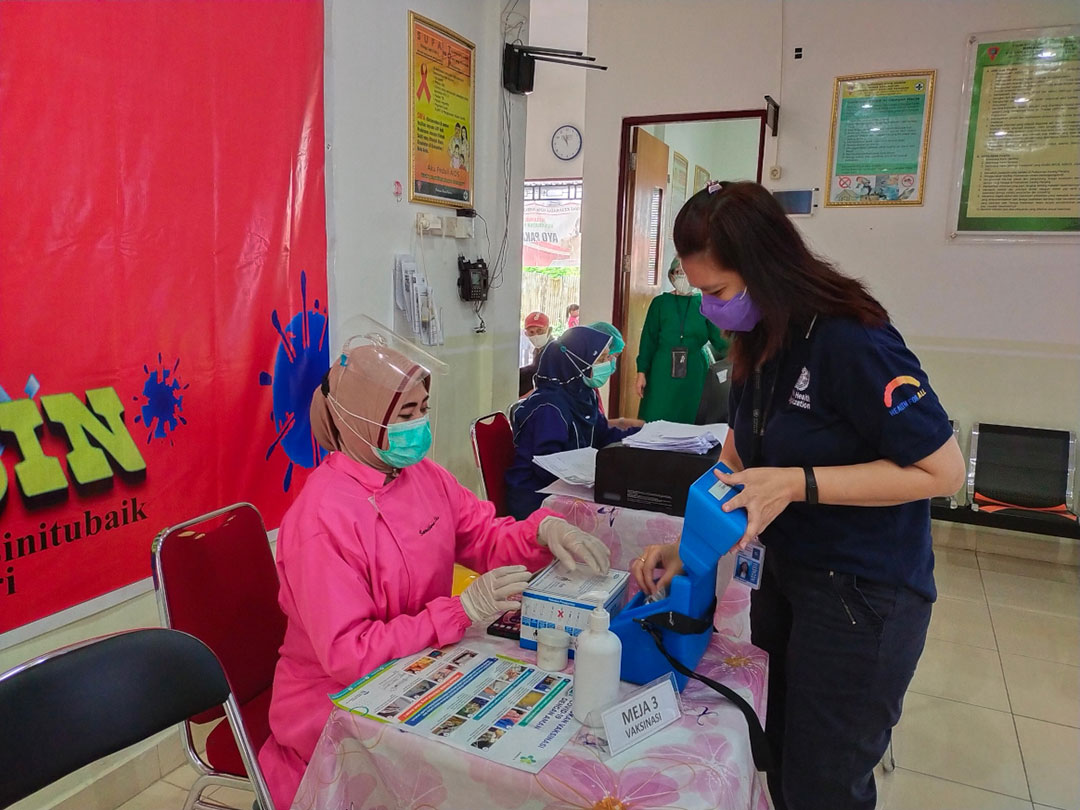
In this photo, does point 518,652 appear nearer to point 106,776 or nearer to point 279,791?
point 279,791

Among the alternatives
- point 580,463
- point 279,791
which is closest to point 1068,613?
point 580,463

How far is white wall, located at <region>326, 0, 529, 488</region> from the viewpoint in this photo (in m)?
2.53

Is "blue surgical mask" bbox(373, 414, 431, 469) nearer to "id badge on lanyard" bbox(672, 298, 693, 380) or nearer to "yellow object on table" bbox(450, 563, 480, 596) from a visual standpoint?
"yellow object on table" bbox(450, 563, 480, 596)

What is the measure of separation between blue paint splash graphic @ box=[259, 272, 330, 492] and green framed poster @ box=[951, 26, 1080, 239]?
3476mm

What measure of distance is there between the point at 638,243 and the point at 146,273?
3.79m

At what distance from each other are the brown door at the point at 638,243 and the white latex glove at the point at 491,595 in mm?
3877

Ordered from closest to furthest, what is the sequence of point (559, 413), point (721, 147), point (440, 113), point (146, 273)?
point (146, 273) → point (559, 413) → point (440, 113) → point (721, 147)

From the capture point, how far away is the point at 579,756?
3.11 ft

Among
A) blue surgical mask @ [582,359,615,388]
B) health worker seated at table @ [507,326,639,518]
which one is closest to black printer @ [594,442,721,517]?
health worker seated at table @ [507,326,639,518]

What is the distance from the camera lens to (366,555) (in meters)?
1.30

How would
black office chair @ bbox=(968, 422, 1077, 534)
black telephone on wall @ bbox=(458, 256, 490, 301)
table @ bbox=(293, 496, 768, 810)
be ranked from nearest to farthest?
table @ bbox=(293, 496, 768, 810), black telephone on wall @ bbox=(458, 256, 490, 301), black office chair @ bbox=(968, 422, 1077, 534)

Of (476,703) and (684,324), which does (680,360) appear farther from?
(476,703)

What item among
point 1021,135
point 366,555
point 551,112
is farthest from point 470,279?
point 551,112

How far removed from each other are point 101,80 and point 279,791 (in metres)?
1.59
